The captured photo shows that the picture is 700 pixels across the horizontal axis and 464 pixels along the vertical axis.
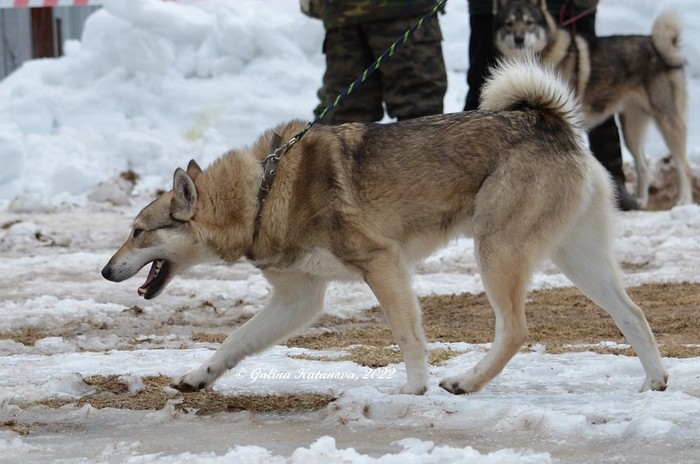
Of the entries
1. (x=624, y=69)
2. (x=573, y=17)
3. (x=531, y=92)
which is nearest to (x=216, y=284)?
(x=531, y=92)

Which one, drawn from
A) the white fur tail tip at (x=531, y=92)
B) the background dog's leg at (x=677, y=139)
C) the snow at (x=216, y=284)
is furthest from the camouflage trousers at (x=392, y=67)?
the background dog's leg at (x=677, y=139)

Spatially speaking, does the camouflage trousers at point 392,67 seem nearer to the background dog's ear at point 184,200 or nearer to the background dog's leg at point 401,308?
the background dog's ear at point 184,200

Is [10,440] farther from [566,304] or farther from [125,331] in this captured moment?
[566,304]

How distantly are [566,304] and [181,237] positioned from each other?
2.65 metres

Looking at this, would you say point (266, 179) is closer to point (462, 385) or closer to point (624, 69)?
point (462, 385)

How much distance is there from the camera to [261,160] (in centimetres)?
458

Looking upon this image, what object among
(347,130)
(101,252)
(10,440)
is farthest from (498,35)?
(10,440)

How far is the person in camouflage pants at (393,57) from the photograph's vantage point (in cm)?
759

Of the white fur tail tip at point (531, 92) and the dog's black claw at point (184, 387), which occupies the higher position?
the white fur tail tip at point (531, 92)

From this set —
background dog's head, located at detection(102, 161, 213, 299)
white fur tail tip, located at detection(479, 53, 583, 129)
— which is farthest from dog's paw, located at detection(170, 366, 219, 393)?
white fur tail tip, located at detection(479, 53, 583, 129)

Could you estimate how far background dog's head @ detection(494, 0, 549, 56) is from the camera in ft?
34.1

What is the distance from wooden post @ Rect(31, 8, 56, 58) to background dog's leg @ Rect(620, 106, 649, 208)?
8742 millimetres

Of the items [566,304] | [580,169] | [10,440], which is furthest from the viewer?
[566,304]

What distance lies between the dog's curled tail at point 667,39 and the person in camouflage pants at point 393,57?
12.9 feet
